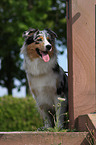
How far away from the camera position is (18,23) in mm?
13195

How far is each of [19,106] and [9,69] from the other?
7.24 metres

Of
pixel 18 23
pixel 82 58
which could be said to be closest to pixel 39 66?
pixel 82 58

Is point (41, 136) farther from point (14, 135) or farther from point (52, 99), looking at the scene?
point (52, 99)

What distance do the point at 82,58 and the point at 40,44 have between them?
0.93 m

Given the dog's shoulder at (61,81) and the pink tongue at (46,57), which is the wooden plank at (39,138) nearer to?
the dog's shoulder at (61,81)

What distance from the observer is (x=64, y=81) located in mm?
3951

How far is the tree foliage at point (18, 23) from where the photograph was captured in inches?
511

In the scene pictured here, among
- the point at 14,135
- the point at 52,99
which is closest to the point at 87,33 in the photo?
the point at 52,99

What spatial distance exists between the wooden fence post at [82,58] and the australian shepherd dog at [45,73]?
0.69m

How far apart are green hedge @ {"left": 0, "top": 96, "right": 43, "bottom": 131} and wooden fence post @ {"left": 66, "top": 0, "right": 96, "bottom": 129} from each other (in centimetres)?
602

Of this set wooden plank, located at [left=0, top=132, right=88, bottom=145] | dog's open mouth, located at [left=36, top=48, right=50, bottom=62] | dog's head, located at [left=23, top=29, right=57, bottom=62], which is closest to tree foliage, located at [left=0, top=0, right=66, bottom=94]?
dog's head, located at [left=23, top=29, right=57, bottom=62]

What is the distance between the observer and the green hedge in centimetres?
893

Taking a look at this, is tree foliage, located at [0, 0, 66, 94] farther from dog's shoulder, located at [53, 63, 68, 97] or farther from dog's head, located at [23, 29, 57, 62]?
dog's shoulder, located at [53, 63, 68, 97]

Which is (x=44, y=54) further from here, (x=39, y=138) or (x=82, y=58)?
(x=39, y=138)
